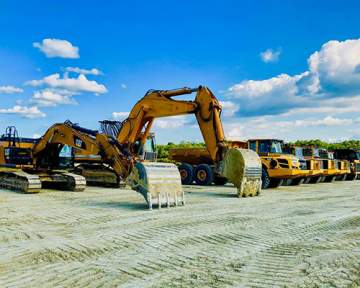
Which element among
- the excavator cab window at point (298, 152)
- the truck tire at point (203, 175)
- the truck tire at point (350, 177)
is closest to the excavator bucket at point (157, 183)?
the truck tire at point (203, 175)

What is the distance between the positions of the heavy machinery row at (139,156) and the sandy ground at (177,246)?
3749 mm

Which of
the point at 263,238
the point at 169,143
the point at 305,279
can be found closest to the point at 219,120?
the point at 263,238

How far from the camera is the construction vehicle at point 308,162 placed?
19.9m

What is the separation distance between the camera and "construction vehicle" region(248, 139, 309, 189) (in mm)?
17719

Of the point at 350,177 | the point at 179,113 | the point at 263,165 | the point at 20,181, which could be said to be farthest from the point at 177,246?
the point at 350,177

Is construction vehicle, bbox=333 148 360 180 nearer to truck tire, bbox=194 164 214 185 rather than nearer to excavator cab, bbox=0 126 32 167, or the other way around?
truck tire, bbox=194 164 214 185

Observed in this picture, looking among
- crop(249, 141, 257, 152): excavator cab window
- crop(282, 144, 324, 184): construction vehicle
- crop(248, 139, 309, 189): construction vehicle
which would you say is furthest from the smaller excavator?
crop(282, 144, 324, 184): construction vehicle

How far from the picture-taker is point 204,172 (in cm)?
1922

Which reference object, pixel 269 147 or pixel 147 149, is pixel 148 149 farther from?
pixel 269 147

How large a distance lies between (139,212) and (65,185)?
6632 mm

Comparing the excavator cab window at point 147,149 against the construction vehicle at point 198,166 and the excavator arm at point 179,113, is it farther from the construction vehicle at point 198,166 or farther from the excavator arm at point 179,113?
the construction vehicle at point 198,166

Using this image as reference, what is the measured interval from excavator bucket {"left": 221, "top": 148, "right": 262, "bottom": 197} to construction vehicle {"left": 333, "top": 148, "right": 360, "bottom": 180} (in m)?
15.8

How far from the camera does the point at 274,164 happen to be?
17.9m

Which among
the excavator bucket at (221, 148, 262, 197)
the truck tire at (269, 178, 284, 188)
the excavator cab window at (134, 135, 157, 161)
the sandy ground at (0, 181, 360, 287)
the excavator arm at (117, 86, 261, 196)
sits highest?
the excavator arm at (117, 86, 261, 196)
